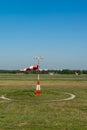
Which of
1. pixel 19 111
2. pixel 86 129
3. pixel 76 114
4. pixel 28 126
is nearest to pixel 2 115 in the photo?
pixel 19 111

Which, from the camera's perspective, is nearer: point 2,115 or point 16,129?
point 16,129

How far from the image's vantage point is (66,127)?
8250mm

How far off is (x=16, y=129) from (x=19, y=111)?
3581mm

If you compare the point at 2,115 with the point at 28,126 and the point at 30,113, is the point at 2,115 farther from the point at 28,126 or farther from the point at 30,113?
the point at 28,126

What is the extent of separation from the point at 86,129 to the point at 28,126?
6.68 ft

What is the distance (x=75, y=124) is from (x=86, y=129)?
797 millimetres

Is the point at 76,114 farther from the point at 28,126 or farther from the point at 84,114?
the point at 28,126

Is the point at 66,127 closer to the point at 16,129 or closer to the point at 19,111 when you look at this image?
the point at 16,129

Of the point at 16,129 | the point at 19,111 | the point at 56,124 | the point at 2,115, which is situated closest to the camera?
the point at 16,129

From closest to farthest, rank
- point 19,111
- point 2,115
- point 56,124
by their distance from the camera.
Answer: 1. point 56,124
2. point 2,115
3. point 19,111

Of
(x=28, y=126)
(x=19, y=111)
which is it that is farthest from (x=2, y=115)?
(x=28, y=126)

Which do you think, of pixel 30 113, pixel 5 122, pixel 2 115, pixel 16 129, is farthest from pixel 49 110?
pixel 16 129

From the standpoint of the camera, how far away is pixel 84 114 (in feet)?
35.4

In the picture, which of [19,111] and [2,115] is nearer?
[2,115]
